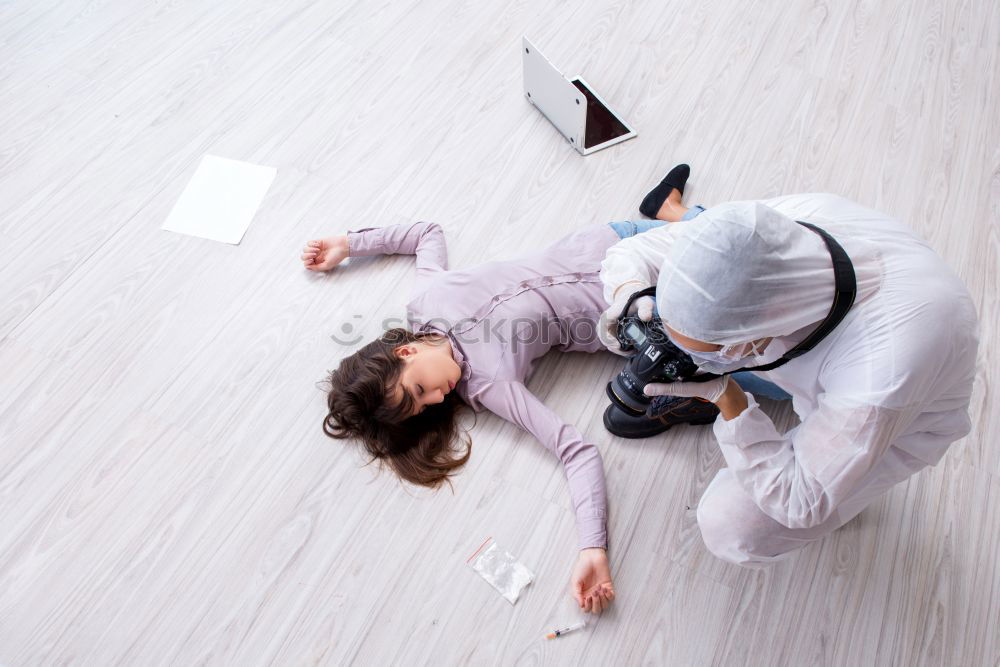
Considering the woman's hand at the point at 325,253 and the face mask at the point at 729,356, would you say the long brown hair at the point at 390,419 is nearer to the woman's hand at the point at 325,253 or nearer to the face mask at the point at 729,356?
the woman's hand at the point at 325,253

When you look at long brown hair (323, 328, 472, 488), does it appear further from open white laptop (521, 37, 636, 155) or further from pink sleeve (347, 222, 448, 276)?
open white laptop (521, 37, 636, 155)

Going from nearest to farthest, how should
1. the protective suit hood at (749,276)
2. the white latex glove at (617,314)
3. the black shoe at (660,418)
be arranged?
the protective suit hood at (749,276)
the white latex glove at (617,314)
the black shoe at (660,418)

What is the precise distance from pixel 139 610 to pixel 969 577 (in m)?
1.54

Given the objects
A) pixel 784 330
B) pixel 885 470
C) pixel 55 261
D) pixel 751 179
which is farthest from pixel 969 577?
pixel 55 261

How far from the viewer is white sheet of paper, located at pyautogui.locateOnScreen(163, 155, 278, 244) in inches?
62.6

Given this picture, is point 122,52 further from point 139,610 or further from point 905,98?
point 905,98

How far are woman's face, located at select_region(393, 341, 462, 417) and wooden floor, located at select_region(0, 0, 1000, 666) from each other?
168 mm

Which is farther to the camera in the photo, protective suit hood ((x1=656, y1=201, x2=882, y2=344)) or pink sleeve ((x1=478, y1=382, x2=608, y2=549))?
pink sleeve ((x1=478, y1=382, x2=608, y2=549))

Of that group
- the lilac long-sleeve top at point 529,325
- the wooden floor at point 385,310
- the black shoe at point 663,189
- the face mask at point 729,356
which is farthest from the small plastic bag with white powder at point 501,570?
the black shoe at point 663,189

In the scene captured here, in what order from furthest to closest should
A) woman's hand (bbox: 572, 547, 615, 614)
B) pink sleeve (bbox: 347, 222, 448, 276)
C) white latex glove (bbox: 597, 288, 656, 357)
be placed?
pink sleeve (bbox: 347, 222, 448, 276), woman's hand (bbox: 572, 547, 615, 614), white latex glove (bbox: 597, 288, 656, 357)

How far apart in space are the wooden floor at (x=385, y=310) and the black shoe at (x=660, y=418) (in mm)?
38

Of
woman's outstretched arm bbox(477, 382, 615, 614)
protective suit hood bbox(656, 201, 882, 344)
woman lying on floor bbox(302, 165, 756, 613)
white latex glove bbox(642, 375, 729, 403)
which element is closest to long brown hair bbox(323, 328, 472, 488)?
woman lying on floor bbox(302, 165, 756, 613)

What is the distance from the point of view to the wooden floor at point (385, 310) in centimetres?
117

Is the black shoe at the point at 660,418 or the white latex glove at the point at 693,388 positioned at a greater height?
the white latex glove at the point at 693,388
